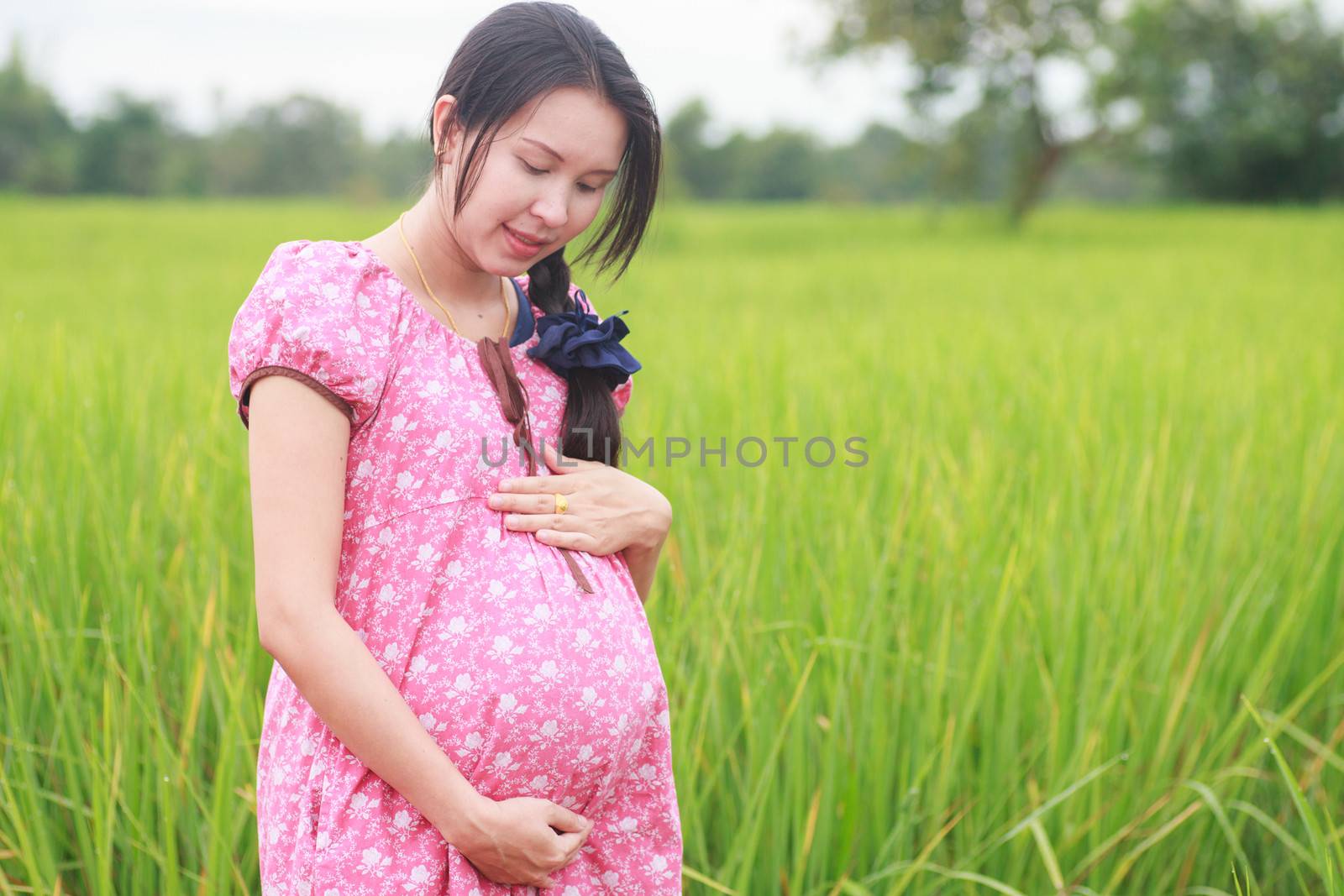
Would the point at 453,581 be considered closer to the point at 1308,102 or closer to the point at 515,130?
the point at 515,130

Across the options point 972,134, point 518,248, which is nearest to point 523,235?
point 518,248

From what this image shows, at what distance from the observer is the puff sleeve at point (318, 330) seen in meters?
0.78

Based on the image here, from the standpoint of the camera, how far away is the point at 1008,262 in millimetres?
8102

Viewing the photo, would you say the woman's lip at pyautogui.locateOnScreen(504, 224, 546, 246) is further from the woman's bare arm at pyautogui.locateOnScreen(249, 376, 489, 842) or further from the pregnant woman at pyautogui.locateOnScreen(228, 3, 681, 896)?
the woman's bare arm at pyautogui.locateOnScreen(249, 376, 489, 842)

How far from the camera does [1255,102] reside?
19.3 meters

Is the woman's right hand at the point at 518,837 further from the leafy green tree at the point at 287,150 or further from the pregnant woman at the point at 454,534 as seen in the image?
the leafy green tree at the point at 287,150

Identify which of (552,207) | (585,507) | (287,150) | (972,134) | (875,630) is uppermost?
(287,150)

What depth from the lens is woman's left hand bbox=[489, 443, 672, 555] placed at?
0.89 metres

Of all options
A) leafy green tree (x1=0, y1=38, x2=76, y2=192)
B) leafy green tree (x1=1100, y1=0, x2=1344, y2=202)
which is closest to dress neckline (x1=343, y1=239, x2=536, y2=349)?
leafy green tree (x1=1100, y1=0, x2=1344, y2=202)

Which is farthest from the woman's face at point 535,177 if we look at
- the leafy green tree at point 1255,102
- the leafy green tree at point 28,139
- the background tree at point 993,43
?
the leafy green tree at point 28,139

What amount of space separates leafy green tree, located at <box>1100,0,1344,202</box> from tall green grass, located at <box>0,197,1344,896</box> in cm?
1862

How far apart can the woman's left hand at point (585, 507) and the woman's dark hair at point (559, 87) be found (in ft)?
0.12

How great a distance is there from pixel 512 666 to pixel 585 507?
6.2 inches

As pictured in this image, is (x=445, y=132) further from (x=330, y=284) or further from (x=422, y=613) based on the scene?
(x=422, y=613)
